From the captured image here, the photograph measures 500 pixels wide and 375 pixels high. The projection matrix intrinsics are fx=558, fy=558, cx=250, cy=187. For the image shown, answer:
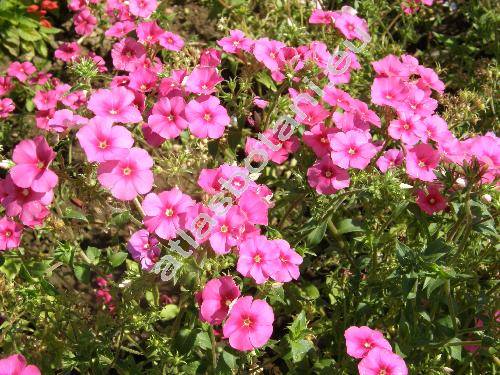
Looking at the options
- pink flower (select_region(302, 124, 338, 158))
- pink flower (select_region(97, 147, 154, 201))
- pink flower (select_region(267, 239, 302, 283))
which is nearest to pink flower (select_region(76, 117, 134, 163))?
pink flower (select_region(97, 147, 154, 201))

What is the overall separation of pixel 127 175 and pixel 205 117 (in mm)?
542

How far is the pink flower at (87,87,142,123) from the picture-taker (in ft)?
7.20

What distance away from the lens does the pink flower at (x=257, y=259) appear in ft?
6.98

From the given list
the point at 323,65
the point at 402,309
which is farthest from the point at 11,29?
the point at 402,309

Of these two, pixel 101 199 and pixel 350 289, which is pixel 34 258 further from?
pixel 350 289

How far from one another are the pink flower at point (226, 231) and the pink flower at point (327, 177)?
48 centimetres

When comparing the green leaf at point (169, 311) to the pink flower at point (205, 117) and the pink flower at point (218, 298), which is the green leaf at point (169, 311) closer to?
the pink flower at point (218, 298)

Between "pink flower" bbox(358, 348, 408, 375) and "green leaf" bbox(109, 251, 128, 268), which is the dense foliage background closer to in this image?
"green leaf" bbox(109, 251, 128, 268)

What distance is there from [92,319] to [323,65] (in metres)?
1.78

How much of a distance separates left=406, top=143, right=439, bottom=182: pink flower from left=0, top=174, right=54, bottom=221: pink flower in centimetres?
149

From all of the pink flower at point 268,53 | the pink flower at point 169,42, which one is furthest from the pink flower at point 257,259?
the pink flower at point 169,42

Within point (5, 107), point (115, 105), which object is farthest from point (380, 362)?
point (5, 107)

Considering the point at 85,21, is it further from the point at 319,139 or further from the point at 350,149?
the point at 350,149

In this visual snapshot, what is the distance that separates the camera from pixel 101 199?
2348 millimetres
